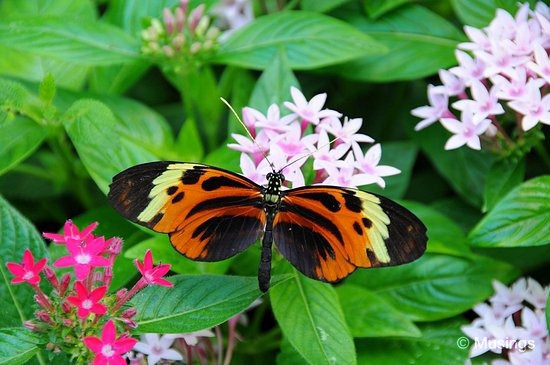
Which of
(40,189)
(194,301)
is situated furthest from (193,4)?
(194,301)

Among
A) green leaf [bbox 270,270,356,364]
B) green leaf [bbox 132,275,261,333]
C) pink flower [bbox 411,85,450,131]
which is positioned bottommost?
green leaf [bbox 270,270,356,364]

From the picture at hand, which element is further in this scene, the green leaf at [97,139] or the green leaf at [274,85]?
the green leaf at [274,85]

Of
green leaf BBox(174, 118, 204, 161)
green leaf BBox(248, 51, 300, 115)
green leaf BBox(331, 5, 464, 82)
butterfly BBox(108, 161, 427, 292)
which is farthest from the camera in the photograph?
green leaf BBox(331, 5, 464, 82)

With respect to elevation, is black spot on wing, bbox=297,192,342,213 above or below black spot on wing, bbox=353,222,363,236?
above

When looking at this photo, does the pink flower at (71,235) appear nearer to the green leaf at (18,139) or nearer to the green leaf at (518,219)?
the green leaf at (18,139)

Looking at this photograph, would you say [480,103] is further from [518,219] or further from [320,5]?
[320,5]

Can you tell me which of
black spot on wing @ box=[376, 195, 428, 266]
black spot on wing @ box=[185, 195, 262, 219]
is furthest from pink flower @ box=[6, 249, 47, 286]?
black spot on wing @ box=[376, 195, 428, 266]

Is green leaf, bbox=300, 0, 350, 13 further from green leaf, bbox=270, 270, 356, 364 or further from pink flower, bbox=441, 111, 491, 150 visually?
green leaf, bbox=270, 270, 356, 364

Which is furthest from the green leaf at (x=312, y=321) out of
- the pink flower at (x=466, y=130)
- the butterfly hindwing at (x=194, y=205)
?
the pink flower at (x=466, y=130)
